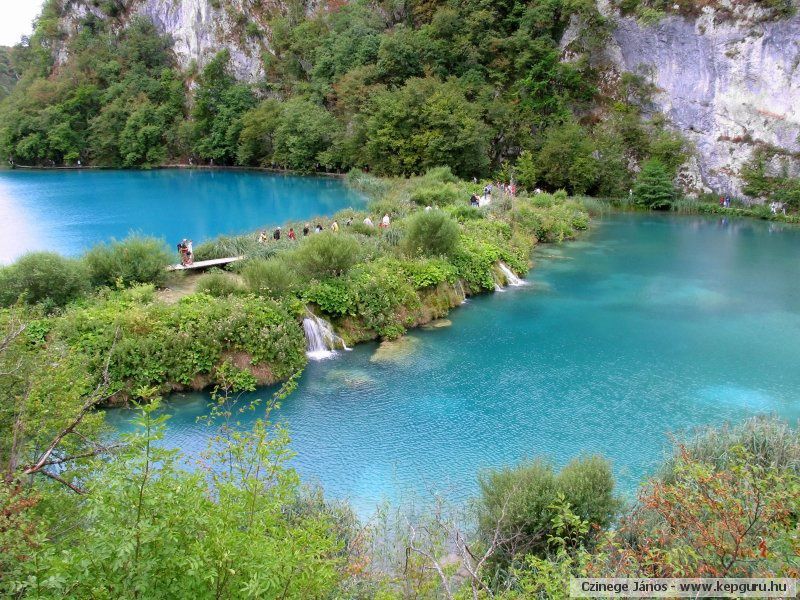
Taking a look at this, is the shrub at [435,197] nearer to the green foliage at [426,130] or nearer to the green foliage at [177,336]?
the green foliage at [426,130]

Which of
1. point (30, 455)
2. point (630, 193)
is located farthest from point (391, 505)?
point (630, 193)

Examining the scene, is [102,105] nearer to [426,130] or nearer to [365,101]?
[365,101]

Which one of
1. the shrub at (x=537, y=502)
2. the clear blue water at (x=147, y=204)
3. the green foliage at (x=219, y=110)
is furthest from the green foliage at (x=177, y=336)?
the green foliage at (x=219, y=110)

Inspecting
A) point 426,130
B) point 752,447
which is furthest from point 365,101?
point 752,447

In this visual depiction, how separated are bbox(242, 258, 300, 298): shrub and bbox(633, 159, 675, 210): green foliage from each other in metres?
32.6

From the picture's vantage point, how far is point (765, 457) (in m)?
10.3

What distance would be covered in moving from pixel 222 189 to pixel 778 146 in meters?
41.7

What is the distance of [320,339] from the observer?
1806cm

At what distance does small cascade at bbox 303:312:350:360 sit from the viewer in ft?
58.5

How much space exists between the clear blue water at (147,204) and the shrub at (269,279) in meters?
12.8

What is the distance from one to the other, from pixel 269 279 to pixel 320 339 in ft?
7.66

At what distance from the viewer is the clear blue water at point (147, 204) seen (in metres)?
31.1

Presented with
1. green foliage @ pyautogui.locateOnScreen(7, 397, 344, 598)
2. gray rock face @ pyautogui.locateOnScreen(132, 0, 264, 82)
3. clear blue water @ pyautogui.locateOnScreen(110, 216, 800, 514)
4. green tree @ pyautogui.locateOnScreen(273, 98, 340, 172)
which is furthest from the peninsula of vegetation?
clear blue water @ pyautogui.locateOnScreen(110, 216, 800, 514)

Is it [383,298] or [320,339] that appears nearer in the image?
[320,339]
